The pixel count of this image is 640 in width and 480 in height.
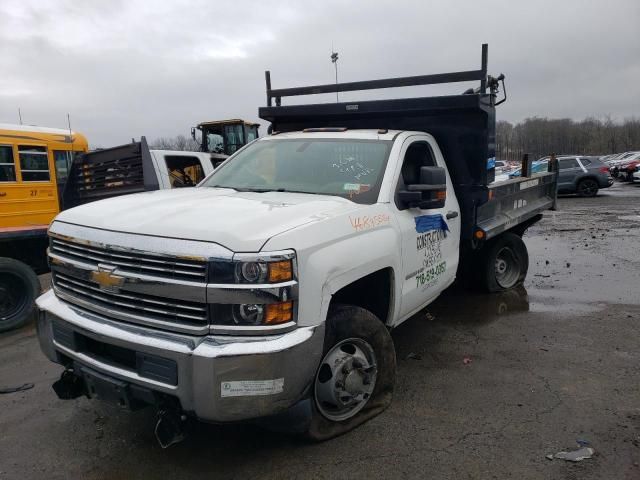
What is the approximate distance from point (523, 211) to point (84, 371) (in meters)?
5.50

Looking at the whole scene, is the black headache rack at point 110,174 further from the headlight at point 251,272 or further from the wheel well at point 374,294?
the headlight at point 251,272

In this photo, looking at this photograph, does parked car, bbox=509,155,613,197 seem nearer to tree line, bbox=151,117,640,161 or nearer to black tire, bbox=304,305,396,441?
black tire, bbox=304,305,396,441

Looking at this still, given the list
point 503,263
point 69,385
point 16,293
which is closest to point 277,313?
point 69,385

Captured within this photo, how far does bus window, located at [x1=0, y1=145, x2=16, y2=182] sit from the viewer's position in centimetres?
670

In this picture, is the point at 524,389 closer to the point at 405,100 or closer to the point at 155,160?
the point at 405,100

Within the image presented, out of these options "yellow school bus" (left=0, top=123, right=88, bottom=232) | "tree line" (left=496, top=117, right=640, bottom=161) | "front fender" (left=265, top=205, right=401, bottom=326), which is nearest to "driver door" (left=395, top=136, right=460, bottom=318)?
"front fender" (left=265, top=205, right=401, bottom=326)

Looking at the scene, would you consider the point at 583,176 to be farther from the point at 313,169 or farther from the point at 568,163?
the point at 313,169

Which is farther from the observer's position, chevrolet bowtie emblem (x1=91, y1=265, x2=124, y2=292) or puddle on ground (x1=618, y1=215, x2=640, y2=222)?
puddle on ground (x1=618, y1=215, x2=640, y2=222)

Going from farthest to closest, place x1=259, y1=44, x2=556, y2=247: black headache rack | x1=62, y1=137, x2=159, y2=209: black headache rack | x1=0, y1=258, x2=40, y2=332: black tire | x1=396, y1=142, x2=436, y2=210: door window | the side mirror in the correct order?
x1=62, y1=137, x2=159, y2=209: black headache rack < x1=0, y1=258, x2=40, y2=332: black tire < x1=259, y1=44, x2=556, y2=247: black headache rack < x1=396, y1=142, x2=436, y2=210: door window < the side mirror

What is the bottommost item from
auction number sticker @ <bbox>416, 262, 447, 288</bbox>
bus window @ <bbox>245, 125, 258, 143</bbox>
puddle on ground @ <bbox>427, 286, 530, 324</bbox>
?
puddle on ground @ <bbox>427, 286, 530, 324</bbox>

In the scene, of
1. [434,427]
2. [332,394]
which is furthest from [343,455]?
[434,427]

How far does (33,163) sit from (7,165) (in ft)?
1.28

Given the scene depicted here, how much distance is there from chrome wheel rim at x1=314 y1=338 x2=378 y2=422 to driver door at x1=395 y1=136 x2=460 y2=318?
0.65 meters

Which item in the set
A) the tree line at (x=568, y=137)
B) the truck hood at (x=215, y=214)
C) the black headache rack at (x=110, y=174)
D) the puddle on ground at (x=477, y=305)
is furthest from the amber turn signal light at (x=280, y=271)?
the tree line at (x=568, y=137)
